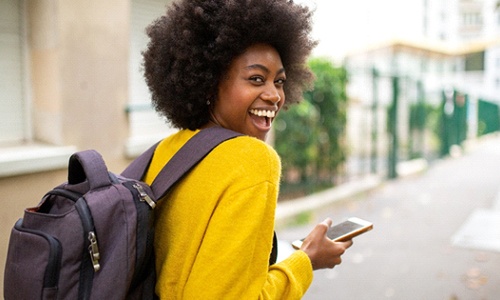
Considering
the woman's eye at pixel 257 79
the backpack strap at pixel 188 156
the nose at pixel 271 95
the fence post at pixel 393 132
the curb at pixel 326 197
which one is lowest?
the curb at pixel 326 197

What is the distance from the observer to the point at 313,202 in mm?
7934

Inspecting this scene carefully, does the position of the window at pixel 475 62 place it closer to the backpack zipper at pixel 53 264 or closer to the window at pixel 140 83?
→ the window at pixel 140 83

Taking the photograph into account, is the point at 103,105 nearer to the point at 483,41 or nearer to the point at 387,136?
the point at 387,136

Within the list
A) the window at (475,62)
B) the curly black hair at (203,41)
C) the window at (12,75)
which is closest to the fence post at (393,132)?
the window at (12,75)

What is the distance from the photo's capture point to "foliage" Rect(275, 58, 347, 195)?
8430mm

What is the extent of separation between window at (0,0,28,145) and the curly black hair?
2.74 m

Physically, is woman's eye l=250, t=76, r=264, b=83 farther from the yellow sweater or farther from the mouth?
the yellow sweater

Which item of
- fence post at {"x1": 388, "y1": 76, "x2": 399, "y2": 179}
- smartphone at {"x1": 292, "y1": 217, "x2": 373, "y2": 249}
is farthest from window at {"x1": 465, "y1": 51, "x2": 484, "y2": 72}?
smartphone at {"x1": 292, "y1": 217, "x2": 373, "y2": 249}

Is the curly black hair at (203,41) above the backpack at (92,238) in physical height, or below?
above

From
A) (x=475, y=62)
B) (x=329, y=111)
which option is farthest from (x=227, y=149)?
(x=475, y=62)

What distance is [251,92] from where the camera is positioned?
1.74 m

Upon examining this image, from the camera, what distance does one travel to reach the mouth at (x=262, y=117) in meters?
1.78

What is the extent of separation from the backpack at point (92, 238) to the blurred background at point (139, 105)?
91cm

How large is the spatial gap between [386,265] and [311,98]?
3582 millimetres
